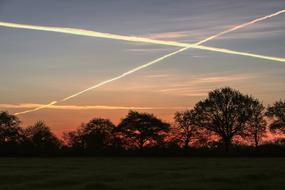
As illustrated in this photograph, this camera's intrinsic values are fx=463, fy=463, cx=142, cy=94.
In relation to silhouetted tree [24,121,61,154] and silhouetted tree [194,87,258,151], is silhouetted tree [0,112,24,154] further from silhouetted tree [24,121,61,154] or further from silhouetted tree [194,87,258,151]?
silhouetted tree [194,87,258,151]

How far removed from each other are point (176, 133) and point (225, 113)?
1757 cm

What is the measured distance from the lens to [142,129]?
11406 centimetres

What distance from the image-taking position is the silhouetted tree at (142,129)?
112 metres

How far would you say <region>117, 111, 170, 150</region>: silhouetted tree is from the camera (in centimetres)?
11151

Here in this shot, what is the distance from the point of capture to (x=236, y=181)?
91.2 ft

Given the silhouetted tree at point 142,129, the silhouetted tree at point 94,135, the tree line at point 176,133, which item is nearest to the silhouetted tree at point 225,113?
the tree line at point 176,133

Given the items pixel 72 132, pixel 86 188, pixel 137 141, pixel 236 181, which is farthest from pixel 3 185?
pixel 72 132

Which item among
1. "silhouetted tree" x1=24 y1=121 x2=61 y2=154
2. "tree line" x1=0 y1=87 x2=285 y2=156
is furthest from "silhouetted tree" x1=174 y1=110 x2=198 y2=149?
"silhouetted tree" x1=24 y1=121 x2=61 y2=154

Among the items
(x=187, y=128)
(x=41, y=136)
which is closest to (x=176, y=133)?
(x=187, y=128)

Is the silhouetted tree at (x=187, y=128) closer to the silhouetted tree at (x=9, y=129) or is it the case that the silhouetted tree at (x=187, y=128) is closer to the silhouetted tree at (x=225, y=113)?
the silhouetted tree at (x=225, y=113)

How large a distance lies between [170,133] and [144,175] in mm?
82183

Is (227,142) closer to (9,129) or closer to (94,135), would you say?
(94,135)

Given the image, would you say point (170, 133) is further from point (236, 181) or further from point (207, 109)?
point (236, 181)

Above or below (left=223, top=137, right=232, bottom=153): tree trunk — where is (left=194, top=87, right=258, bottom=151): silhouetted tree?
above
